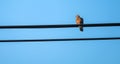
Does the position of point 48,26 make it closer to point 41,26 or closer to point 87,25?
point 41,26

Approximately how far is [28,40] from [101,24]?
56.8 inches

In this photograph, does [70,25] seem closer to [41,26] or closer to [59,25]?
[59,25]

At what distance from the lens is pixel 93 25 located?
403 centimetres

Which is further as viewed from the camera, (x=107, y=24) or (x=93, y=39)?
(x=93, y=39)

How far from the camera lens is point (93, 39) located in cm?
472

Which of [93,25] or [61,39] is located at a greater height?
[93,25]

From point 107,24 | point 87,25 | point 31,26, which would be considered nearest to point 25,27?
point 31,26

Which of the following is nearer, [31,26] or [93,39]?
[31,26]

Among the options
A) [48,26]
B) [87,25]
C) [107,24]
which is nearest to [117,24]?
[107,24]

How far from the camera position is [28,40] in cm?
472

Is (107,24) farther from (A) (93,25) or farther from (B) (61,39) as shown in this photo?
(B) (61,39)

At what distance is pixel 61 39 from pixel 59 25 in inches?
25.8

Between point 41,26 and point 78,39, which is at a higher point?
point 41,26

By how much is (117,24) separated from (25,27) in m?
1.43
